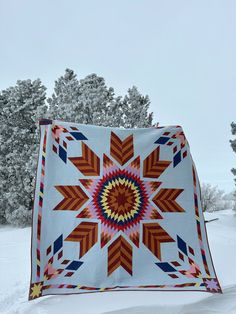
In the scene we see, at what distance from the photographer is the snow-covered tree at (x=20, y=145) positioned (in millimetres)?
23031

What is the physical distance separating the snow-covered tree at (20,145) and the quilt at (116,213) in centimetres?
1920

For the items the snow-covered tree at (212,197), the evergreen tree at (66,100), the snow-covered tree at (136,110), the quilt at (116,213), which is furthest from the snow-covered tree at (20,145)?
the snow-covered tree at (212,197)

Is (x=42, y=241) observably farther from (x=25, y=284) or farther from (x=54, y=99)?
(x=54, y=99)

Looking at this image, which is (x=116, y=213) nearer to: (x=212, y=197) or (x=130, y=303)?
(x=130, y=303)

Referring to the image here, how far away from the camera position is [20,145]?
24.5 m

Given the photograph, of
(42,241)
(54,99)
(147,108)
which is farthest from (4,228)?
(42,241)

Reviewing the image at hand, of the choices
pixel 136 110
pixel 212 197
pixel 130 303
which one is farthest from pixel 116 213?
pixel 212 197

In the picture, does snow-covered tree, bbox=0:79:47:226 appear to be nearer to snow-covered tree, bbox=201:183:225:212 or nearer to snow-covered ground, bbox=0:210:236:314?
snow-covered ground, bbox=0:210:236:314

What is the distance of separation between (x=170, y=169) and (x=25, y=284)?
367 centimetres

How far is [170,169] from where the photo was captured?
399 cm

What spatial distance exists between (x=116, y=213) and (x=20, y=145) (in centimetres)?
2180

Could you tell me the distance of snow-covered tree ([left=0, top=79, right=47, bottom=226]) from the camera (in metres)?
23.0

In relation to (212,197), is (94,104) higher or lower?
higher

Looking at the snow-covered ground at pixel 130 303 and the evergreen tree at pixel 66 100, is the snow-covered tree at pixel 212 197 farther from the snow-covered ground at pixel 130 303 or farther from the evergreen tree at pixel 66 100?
the snow-covered ground at pixel 130 303
